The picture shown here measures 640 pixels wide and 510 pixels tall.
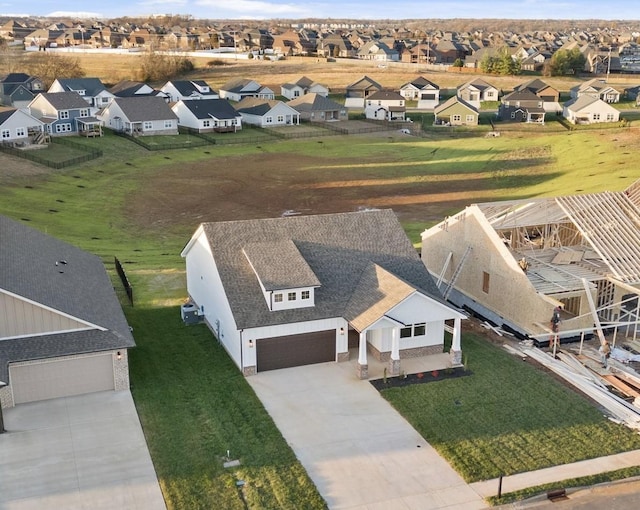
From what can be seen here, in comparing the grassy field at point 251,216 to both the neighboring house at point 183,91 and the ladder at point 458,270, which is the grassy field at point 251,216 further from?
the neighboring house at point 183,91

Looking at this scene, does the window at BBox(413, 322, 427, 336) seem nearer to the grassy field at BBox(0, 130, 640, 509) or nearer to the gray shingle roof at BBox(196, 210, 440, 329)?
the gray shingle roof at BBox(196, 210, 440, 329)

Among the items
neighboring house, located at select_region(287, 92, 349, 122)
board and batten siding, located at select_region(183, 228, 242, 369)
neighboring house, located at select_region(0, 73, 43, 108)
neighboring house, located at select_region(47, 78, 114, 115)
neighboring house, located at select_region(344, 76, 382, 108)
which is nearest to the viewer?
board and batten siding, located at select_region(183, 228, 242, 369)

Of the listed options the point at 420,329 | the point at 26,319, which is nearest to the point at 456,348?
the point at 420,329

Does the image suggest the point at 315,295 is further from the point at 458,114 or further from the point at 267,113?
the point at 458,114

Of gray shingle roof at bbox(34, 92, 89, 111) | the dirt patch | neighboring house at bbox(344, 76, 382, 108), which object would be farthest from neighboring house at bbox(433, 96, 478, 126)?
gray shingle roof at bbox(34, 92, 89, 111)

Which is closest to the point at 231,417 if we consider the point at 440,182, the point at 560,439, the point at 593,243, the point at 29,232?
the point at 560,439

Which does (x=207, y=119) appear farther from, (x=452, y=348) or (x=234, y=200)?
(x=452, y=348)
